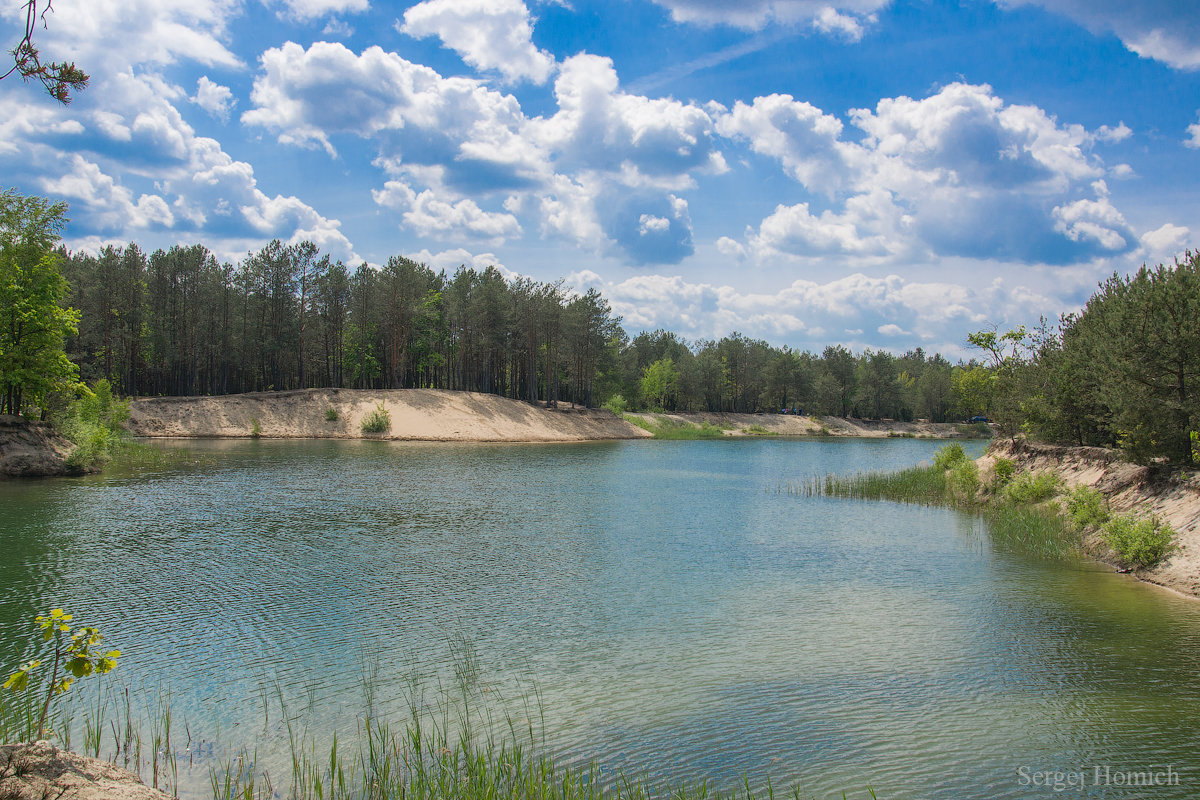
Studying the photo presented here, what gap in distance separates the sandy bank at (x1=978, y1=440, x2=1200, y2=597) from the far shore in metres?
52.6

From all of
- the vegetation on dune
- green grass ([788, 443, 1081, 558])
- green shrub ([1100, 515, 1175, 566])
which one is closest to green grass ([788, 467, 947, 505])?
green grass ([788, 443, 1081, 558])

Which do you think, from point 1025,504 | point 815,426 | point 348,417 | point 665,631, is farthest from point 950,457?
point 815,426

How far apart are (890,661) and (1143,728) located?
3.47 meters

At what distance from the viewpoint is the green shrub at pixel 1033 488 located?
1040 inches

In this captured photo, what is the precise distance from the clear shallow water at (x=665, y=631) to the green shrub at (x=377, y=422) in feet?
134

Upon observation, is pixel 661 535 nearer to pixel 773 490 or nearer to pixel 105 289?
pixel 773 490

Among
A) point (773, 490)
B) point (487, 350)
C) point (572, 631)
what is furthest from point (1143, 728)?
point (487, 350)

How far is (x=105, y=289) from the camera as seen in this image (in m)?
66.0

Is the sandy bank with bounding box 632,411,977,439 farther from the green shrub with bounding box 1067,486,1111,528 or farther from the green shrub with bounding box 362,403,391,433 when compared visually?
the green shrub with bounding box 1067,486,1111,528

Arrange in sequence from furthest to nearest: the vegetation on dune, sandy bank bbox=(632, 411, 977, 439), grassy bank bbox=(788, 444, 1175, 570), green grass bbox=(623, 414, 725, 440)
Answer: sandy bank bbox=(632, 411, 977, 439) → green grass bbox=(623, 414, 725, 440) → grassy bank bbox=(788, 444, 1175, 570) → the vegetation on dune

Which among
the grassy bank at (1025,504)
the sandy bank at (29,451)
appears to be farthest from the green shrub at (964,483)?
the sandy bank at (29,451)

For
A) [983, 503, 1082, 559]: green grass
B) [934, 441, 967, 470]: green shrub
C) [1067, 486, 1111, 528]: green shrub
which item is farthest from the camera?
[934, 441, 967, 470]: green shrub

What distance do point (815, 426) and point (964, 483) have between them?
85.1m

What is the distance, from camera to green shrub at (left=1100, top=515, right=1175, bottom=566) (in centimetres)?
1741
